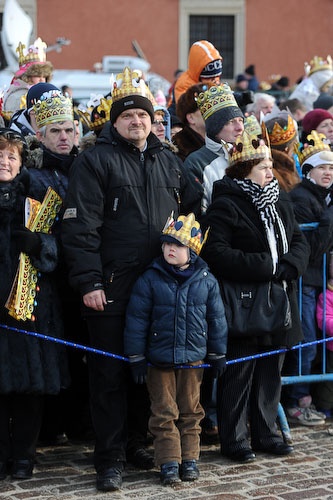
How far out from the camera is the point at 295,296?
623 cm

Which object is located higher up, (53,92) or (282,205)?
(53,92)

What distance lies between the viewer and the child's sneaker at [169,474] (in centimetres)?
559

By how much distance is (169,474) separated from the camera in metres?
5.59

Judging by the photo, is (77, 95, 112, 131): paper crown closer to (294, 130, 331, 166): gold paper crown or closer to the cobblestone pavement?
(294, 130, 331, 166): gold paper crown

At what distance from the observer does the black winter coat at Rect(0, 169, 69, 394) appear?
552cm

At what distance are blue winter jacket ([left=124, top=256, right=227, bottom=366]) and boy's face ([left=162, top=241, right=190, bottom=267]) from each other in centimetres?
6

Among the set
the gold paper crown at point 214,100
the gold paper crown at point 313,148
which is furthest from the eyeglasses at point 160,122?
the gold paper crown at point 313,148

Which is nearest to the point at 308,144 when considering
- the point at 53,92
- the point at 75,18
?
the point at 53,92

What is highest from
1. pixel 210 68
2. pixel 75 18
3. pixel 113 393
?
pixel 75 18

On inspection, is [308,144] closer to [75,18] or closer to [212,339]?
[212,339]

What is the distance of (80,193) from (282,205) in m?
1.25

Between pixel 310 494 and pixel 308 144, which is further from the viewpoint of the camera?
pixel 308 144

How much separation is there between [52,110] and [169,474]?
86.0 inches

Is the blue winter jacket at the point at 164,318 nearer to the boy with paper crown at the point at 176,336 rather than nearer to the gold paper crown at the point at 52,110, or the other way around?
the boy with paper crown at the point at 176,336
